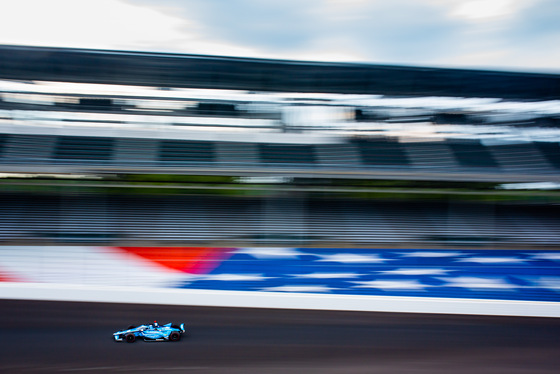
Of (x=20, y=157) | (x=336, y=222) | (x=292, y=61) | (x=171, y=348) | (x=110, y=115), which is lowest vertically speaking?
(x=171, y=348)

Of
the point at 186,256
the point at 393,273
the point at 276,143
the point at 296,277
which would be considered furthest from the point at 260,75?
the point at 393,273

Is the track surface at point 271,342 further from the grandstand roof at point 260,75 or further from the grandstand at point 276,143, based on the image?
the grandstand roof at point 260,75

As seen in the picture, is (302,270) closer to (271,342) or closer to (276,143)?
(271,342)

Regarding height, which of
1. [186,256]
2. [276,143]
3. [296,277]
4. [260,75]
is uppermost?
[260,75]

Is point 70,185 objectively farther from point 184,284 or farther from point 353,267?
point 353,267

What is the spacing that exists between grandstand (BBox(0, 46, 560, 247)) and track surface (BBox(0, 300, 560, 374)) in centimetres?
111

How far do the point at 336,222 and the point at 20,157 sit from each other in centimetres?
389

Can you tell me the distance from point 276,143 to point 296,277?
173 cm

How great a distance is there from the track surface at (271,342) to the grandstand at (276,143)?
111 cm

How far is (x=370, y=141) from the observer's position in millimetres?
4496

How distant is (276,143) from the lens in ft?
14.4

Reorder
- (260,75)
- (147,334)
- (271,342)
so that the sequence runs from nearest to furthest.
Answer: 1. (147,334)
2. (271,342)
3. (260,75)

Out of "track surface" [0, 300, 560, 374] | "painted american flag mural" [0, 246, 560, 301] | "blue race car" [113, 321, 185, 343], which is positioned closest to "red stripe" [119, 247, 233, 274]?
"painted american flag mural" [0, 246, 560, 301]

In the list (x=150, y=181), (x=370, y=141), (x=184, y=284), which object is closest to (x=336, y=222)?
(x=370, y=141)
